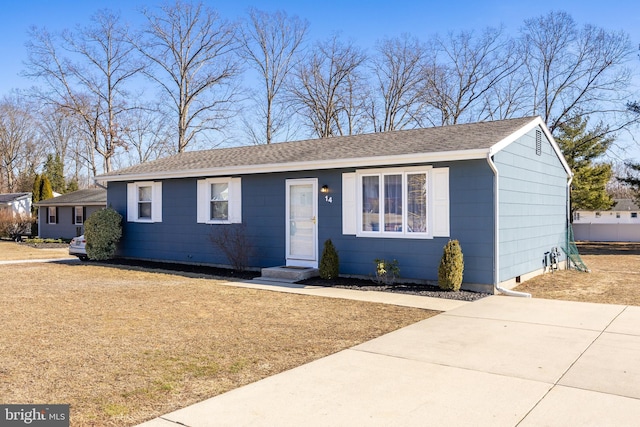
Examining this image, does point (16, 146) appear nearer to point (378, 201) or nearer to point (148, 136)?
point (148, 136)

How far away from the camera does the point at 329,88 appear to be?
105ft

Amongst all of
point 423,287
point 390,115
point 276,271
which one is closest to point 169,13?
point 390,115

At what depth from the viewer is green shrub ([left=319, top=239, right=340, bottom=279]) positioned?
33.8 ft

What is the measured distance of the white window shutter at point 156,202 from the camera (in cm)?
1402

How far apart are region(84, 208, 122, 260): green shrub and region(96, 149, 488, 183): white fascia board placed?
1.23 metres

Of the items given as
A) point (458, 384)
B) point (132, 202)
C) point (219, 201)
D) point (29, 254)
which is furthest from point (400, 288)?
point (29, 254)

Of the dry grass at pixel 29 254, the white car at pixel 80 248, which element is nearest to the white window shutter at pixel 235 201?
the white car at pixel 80 248

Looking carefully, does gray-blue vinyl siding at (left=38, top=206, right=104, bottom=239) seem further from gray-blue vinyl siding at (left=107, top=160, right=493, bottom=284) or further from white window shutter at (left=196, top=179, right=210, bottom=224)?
white window shutter at (left=196, top=179, right=210, bottom=224)

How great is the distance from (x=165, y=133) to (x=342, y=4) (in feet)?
65.7

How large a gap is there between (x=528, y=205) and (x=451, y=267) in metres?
3.30

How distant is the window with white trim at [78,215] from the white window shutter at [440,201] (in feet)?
81.0

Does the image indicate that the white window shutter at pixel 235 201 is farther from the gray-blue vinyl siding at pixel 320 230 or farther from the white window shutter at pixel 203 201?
the white window shutter at pixel 203 201

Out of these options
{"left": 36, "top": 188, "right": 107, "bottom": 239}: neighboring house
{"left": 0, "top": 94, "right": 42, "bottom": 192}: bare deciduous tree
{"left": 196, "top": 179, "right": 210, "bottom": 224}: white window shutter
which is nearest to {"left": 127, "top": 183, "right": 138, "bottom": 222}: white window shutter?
{"left": 196, "top": 179, "right": 210, "bottom": 224}: white window shutter

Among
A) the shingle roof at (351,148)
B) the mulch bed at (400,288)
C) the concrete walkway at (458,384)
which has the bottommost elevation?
the concrete walkway at (458,384)
